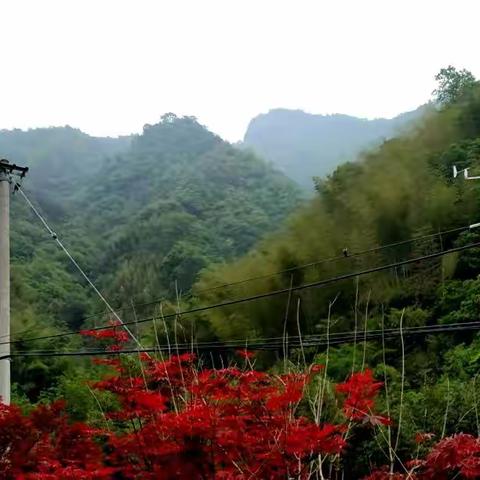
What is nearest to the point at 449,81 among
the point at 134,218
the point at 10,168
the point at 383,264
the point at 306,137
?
the point at 383,264

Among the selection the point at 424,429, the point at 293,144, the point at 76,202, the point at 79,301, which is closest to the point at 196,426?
the point at 424,429

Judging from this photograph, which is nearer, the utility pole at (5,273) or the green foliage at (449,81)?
the utility pole at (5,273)

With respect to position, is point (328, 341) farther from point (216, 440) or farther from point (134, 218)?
point (134, 218)

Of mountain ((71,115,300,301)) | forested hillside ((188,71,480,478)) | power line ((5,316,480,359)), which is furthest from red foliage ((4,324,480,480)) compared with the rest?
mountain ((71,115,300,301))

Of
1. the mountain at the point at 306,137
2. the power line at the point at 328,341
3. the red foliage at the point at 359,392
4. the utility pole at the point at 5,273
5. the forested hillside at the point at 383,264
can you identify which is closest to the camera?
the power line at the point at 328,341

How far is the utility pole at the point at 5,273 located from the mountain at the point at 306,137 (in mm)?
37975

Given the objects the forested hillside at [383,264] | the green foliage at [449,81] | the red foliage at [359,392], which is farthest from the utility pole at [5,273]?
the green foliage at [449,81]

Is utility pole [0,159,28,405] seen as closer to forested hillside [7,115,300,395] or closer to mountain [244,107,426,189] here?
forested hillside [7,115,300,395]

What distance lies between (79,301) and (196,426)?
23175 millimetres

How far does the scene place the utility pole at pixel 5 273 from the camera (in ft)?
18.6

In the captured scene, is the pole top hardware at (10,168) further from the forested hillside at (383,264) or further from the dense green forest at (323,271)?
the forested hillside at (383,264)

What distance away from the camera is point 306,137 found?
198 feet

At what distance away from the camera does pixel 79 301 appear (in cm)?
2552

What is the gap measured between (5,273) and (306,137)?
5597cm
